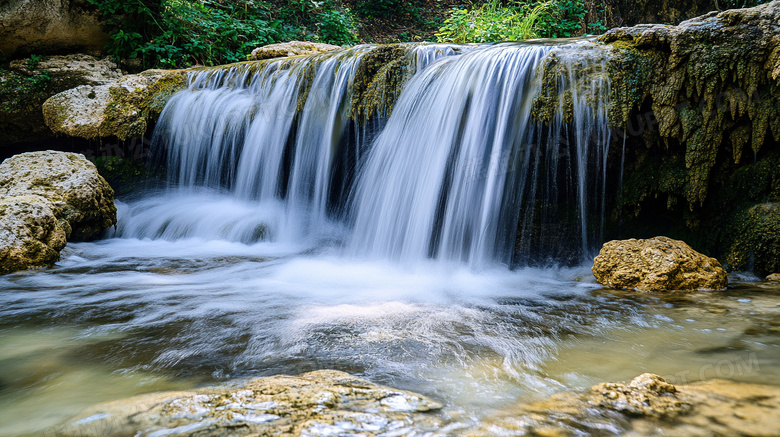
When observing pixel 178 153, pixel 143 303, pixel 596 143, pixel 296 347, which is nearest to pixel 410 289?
pixel 296 347

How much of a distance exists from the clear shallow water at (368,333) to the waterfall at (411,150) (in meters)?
0.59

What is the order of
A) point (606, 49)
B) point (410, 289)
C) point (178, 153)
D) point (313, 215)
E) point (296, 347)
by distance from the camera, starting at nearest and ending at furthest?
1. point (296, 347)
2. point (410, 289)
3. point (606, 49)
4. point (313, 215)
5. point (178, 153)

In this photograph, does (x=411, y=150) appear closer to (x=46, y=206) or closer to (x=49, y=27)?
(x=46, y=206)

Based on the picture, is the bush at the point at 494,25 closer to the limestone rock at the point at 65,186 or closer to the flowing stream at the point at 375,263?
the flowing stream at the point at 375,263

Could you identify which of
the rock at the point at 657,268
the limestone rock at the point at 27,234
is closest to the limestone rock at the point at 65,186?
the limestone rock at the point at 27,234

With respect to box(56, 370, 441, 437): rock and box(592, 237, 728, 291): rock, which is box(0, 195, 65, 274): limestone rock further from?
box(592, 237, 728, 291): rock

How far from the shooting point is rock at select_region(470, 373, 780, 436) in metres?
1.21

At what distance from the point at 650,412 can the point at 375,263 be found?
3.21 metres

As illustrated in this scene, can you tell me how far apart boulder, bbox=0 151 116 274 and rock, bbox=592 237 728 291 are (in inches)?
189

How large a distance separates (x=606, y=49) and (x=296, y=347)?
145 inches

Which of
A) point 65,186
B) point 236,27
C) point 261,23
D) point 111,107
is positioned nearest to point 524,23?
point 261,23

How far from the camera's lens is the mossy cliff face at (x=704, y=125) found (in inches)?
132

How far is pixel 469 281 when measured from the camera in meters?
3.64

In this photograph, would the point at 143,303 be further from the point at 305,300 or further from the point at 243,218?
the point at 243,218
